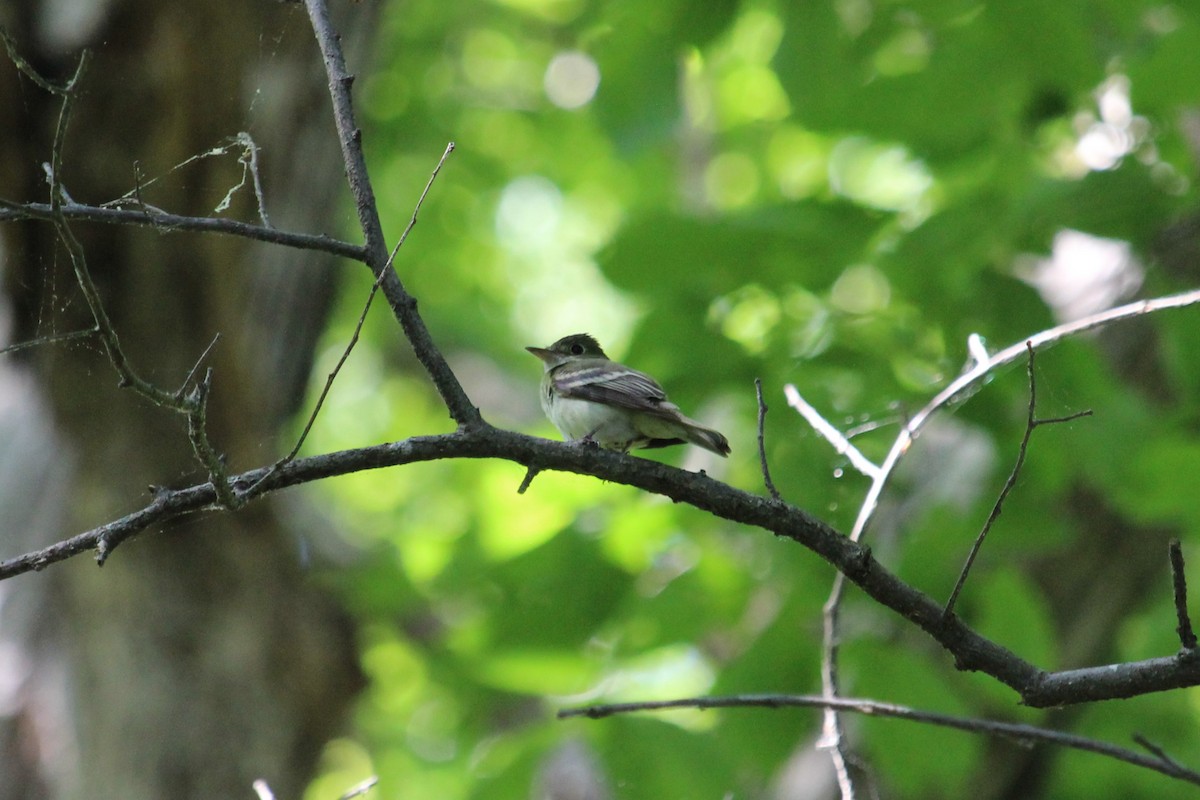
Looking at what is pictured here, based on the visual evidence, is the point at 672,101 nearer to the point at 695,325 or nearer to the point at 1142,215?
the point at 695,325

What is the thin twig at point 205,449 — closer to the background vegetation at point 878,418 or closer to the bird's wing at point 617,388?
the background vegetation at point 878,418

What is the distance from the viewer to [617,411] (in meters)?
3.92

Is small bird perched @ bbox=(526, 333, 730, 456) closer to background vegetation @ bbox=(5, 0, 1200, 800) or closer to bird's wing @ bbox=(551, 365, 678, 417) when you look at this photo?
bird's wing @ bbox=(551, 365, 678, 417)

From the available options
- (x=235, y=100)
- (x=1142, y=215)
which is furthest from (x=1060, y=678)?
(x=235, y=100)

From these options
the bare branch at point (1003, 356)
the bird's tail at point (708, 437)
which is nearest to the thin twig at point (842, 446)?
the bare branch at point (1003, 356)

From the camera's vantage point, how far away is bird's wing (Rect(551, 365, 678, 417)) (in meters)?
3.72

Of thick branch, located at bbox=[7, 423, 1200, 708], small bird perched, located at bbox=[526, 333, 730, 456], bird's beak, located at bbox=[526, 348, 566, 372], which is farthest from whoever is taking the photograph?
bird's beak, located at bbox=[526, 348, 566, 372]

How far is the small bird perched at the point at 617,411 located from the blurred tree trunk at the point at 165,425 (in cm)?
139

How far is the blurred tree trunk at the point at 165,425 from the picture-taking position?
4309mm

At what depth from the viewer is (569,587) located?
12.9ft

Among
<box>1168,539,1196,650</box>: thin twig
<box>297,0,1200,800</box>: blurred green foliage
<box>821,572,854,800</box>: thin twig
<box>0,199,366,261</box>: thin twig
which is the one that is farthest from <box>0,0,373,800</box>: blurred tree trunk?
<box>1168,539,1196,650</box>: thin twig

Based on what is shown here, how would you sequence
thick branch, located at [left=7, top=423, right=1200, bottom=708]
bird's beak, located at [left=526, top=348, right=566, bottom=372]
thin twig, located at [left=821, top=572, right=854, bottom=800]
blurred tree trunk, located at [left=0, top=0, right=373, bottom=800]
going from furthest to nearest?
bird's beak, located at [left=526, top=348, right=566, bottom=372], blurred tree trunk, located at [left=0, top=0, right=373, bottom=800], thin twig, located at [left=821, top=572, right=854, bottom=800], thick branch, located at [left=7, top=423, right=1200, bottom=708]

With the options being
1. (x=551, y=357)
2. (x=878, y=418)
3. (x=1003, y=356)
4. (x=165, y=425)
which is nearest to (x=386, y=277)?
(x=1003, y=356)

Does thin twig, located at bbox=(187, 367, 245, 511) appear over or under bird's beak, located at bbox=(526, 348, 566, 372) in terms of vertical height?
under
